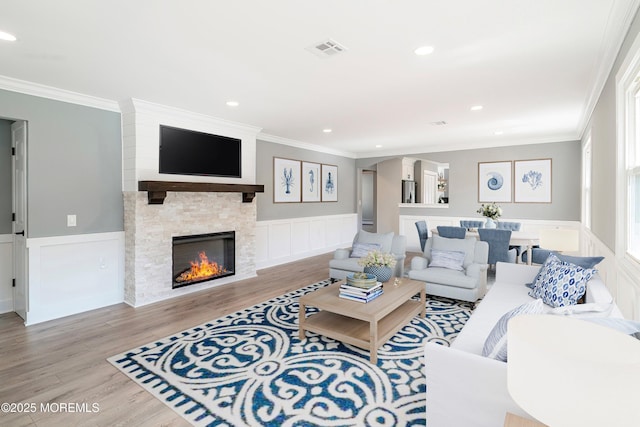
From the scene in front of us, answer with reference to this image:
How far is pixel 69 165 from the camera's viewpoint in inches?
152

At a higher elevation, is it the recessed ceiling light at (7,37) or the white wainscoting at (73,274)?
the recessed ceiling light at (7,37)

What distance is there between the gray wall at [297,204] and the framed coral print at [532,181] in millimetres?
3744

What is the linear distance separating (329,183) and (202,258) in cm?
387

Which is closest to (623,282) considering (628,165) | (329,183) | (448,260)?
(628,165)

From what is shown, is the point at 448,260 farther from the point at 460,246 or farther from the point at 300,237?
the point at 300,237

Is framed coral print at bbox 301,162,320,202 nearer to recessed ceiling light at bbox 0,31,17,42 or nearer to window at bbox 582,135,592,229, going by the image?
window at bbox 582,135,592,229

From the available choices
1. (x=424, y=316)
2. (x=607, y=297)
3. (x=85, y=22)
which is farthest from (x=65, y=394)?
(x=607, y=297)

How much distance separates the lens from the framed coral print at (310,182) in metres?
7.32

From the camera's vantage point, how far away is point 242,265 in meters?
5.50

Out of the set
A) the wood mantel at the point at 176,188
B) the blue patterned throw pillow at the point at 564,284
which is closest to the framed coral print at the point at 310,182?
the wood mantel at the point at 176,188

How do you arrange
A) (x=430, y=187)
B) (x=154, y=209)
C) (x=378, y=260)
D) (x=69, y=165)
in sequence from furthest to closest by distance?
(x=430, y=187) < (x=154, y=209) < (x=69, y=165) < (x=378, y=260)

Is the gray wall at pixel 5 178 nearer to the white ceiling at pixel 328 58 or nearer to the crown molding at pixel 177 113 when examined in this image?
the white ceiling at pixel 328 58

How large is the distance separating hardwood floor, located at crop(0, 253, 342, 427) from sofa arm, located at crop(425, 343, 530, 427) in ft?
4.81

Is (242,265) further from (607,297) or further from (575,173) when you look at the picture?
A: (575,173)
